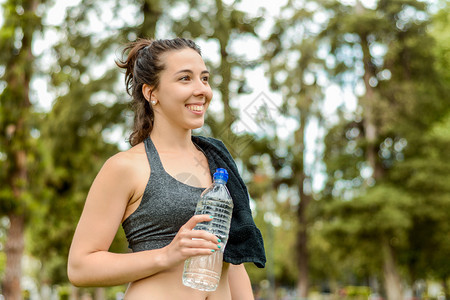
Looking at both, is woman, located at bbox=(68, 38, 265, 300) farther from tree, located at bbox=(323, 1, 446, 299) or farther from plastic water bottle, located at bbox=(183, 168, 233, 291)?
tree, located at bbox=(323, 1, 446, 299)

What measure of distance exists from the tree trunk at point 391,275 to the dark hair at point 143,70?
24.0m

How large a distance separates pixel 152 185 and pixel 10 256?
12.7 metres

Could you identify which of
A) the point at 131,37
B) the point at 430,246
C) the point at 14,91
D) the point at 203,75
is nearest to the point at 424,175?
the point at 430,246

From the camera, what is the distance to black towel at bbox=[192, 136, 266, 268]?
2.09m

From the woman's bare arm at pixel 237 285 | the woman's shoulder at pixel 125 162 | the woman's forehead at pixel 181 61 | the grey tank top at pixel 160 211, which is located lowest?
the woman's bare arm at pixel 237 285

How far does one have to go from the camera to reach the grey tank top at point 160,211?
6.69 feet

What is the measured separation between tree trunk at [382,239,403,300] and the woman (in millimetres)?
23956

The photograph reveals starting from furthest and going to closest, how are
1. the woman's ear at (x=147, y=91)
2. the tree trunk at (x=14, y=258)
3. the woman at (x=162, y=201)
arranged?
the tree trunk at (x=14, y=258) < the woman's ear at (x=147, y=91) < the woman at (x=162, y=201)

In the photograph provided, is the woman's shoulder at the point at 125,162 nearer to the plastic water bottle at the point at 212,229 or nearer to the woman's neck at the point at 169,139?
the woman's neck at the point at 169,139

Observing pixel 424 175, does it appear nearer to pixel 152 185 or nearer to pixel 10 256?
pixel 10 256

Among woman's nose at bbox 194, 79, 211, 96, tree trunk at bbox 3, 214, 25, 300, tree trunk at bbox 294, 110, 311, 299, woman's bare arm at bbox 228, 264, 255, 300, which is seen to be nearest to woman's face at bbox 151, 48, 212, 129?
woman's nose at bbox 194, 79, 211, 96

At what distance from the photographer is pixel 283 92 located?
25250 millimetres

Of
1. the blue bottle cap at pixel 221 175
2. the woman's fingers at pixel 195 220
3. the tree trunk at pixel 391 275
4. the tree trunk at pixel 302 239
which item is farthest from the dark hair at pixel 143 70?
the tree trunk at pixel 302 239

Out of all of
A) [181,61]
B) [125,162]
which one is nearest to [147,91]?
[181,61]
